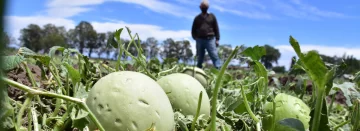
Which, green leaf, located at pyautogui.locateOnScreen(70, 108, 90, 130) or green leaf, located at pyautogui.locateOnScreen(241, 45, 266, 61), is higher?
green leaf, located at pyautogui.locateOnScreen(241, 45, 266, 61)

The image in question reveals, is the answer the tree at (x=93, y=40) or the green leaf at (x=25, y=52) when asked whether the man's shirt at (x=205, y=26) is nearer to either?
the green leaf at (x=25, y=52)

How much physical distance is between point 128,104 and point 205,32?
A: 8.09 m

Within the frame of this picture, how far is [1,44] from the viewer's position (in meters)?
0.17

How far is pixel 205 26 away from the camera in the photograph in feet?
30.4

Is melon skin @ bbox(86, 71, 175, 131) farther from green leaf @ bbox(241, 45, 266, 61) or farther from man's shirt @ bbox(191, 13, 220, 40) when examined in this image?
man's shirt @ bbox(191, 13, 220, 40)

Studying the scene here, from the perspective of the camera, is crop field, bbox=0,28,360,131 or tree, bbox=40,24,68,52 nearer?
crop field, bbox=0,28,360,131

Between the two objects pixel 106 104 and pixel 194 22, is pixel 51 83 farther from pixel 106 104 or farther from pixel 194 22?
pixel 194 22

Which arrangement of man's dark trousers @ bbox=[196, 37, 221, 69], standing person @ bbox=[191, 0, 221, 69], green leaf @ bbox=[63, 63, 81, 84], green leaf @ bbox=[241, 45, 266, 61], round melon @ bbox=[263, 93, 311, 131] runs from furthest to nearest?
standing person @ bbox=[191, 0, 221, 69] → man's dark trousers @ bbox=[196, 37, 221, 69] → round melon @ bbox=[263, 93, 311, 131] → green leaf @ bbox=[241, 45, 266, 61] → green leaf @ bbox=[63, 63, 81, 84]

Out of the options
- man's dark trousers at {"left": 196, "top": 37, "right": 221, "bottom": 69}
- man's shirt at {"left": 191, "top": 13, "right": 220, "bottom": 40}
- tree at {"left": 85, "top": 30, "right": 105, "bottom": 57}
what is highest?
man's shirt at {"left": 191, "top": 13, "right": 220, "bottom": 40}

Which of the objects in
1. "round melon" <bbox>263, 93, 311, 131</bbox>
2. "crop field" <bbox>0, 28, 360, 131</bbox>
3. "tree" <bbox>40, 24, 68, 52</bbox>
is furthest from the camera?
"tree" <bbox>40, 24, 68, 52</bbox>

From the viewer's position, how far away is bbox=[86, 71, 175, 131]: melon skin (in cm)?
117

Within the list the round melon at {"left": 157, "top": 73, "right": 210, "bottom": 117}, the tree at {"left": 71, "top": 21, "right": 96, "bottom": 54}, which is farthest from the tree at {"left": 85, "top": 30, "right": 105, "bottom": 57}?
the round melon at {"left": 157, "top": 73, "right": 210, "bottom": 117}

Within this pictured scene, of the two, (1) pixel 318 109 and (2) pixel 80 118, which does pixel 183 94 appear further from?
(2) pixel 80 118

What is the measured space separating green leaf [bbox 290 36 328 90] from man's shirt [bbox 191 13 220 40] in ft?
26.6
